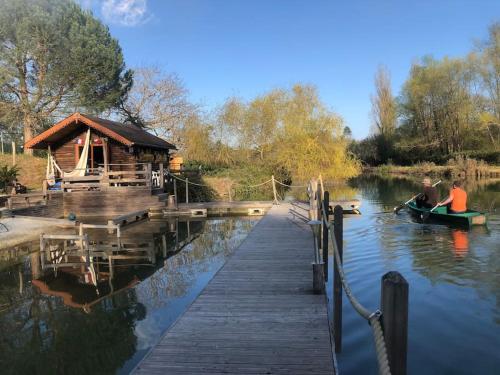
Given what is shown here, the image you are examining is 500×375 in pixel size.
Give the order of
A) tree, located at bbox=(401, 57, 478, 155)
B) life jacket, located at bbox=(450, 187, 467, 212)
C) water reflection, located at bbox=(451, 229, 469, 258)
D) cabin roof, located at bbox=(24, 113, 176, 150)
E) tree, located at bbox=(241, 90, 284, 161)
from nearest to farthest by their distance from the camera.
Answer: water reflection, located at bbox=(451, 229, 469, 258) → life jacket, located at bbox=(450, 187, 467, 212) → cabin roof, located at bbox=(24, 113, 176, 150) → tree, located at bbox=(241, 90, 284, 161) → tree, located at bbox=(401, 57, 478, 155)

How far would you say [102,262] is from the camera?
1075 cm

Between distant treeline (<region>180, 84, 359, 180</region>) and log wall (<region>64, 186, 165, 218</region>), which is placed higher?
distant treeline (<region>180, 84, 359, 180</region>)

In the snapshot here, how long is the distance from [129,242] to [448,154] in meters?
41.8

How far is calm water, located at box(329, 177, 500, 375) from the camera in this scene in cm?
536

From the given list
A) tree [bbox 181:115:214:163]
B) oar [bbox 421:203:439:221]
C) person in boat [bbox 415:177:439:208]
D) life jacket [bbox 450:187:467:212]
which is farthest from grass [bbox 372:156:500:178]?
life jacket [bbox 450:187:467:212]

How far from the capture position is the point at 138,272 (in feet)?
32.4

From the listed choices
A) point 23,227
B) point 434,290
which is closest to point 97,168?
point 23,227

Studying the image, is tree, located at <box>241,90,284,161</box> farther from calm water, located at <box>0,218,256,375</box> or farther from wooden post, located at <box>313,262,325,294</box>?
wooden post, located at <box>313,262,325,294</box>

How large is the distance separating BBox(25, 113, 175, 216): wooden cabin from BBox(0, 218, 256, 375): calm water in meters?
6.67

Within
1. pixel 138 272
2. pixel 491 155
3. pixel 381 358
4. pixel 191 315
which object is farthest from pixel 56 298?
pixel 491 155

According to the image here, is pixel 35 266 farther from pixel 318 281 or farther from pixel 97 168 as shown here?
pixel 97 168

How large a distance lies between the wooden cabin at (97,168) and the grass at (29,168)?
6.98 meters

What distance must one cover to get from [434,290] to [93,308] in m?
6.29

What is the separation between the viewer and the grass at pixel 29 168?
28.2m
